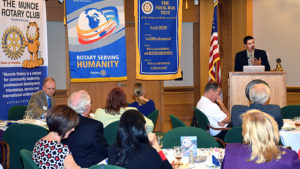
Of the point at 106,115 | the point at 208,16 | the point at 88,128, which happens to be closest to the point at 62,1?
the point at 208,16

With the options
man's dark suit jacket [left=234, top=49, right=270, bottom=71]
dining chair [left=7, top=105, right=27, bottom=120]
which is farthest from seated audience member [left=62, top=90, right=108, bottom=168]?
man's dark suit jacket [left=234, top=49, right=270, bottom=71]

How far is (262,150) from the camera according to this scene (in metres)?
2.47

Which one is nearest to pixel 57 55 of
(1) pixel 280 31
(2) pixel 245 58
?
(2) pixel 245 58

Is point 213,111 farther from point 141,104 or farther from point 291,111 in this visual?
point 291,111

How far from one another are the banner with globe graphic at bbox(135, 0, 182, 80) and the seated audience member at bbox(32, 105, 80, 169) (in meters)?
5.41

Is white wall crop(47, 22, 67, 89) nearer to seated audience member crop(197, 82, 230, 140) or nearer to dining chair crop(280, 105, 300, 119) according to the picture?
seated audience member crop(197, 82, 230, 140)

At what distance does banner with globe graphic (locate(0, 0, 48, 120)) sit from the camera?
254 inches

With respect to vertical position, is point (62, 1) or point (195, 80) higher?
point (62, 1)

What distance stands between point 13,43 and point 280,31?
5.78m

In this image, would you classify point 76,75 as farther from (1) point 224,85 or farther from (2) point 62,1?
(1) point 224,85

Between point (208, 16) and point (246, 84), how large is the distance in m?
3.27

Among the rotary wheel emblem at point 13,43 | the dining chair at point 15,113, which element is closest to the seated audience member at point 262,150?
the dining chair at point 15,113

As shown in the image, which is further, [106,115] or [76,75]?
[76,75]

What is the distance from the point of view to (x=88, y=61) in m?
8.14
